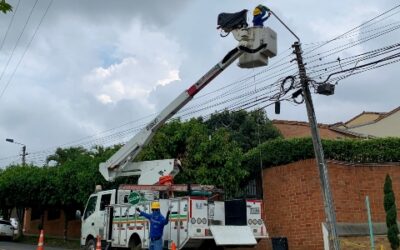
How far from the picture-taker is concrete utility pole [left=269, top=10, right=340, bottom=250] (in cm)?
1469

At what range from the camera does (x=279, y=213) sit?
18.6 metres

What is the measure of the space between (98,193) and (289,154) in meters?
7.13

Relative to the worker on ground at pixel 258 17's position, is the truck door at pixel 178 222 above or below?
below

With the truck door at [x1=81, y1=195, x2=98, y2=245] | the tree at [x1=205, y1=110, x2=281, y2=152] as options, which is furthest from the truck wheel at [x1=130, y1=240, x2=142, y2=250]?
the tree at [x1=205, y1=110, x2=281, y2=152]

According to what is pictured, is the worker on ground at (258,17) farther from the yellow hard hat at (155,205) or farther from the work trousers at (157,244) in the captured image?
the work trousers at (157,244)

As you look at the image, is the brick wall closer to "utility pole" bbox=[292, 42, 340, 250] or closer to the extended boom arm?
the extended boom arm

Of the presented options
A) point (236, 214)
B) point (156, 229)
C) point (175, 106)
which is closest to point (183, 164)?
point (175, 106)

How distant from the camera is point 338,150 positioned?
61.1 feet

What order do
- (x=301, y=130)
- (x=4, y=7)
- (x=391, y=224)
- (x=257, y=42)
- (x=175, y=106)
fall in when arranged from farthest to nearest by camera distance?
(x=301, y=130) → (x=391, y=224) → (x=175, y=106) → (x=257, y=42) → (x=4, y=7)

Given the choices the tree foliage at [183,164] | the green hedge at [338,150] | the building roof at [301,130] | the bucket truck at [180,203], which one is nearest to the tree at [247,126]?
the tree foliage at [183,164]

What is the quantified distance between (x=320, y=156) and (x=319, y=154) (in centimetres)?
10

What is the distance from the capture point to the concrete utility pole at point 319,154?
14688 mm

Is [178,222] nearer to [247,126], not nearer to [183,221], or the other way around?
[183,221]

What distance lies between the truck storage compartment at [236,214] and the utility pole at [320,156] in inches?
101
